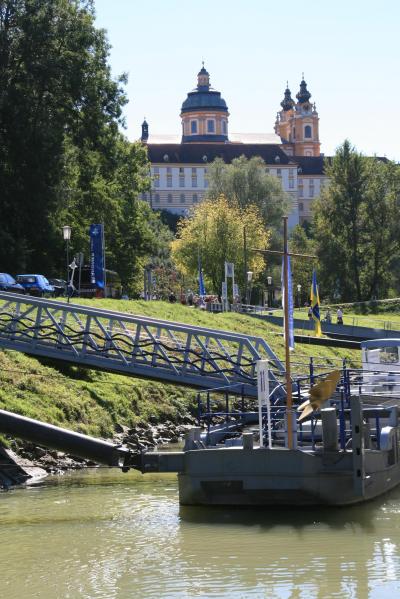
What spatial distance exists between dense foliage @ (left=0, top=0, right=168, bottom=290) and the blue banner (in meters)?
4.75

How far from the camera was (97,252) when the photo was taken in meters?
60.6

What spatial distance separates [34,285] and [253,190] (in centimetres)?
6681

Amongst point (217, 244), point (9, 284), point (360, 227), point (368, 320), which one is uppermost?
point (360, 227)

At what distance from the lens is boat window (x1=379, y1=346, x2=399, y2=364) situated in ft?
121

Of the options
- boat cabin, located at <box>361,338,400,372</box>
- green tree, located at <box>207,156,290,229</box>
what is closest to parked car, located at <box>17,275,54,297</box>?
boat cabin, located at <box>361,338,400,372</box>

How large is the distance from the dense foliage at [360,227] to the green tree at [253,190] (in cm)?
792

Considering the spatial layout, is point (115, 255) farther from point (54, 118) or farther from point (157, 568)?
point (157, 568)

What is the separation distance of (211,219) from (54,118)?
39.9m

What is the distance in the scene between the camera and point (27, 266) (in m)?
68.8

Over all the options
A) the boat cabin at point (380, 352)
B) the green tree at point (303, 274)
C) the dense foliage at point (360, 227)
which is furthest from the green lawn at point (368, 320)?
the boat cabin at point (380, 352)

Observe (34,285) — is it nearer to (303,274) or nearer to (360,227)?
(360,227)

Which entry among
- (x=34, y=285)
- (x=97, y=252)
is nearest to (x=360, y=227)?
(x=97, y=252)

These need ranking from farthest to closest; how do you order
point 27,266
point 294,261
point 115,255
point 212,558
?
1. point 294,261
2. point 115,255
3. point 27,266
4. point 212,558

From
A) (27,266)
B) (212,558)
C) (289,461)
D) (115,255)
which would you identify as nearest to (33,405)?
(289,461)
